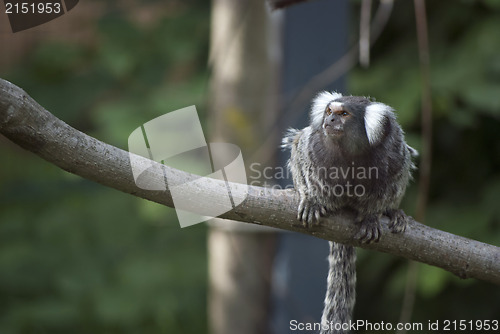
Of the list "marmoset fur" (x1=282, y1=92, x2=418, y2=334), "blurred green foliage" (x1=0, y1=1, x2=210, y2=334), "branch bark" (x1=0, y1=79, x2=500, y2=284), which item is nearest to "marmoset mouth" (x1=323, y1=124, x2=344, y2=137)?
"marmoset fur" (x1=282, y1=92, x2=418, y2=334)

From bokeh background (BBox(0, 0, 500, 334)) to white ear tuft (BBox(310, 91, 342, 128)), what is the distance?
87cm

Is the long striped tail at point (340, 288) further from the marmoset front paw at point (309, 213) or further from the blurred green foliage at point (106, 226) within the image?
the blurred green foliage at point (106, 226)

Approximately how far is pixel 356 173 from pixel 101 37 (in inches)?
95.5

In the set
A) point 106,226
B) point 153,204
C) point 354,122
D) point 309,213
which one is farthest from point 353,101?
point 106,226

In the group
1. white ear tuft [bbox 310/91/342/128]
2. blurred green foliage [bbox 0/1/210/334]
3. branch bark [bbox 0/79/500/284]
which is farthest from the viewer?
blurred green foliage [bbox 0/1/210/334]

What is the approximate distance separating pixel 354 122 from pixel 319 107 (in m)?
0.18

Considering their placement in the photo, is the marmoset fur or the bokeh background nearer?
the marmoset fur

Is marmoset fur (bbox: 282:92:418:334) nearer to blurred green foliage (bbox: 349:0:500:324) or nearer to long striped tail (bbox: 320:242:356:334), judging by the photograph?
long striped tail (bbox: 320:242:356:334)

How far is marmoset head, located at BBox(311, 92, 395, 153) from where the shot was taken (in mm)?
2244

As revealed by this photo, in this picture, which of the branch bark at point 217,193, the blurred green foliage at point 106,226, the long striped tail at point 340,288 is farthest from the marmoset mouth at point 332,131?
the blurred green foliage at point 106,226

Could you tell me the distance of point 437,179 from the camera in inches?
156

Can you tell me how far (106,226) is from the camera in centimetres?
414

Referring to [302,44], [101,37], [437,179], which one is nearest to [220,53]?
[302,44]

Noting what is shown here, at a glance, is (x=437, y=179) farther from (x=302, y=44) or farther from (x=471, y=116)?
(x=302, y=44)
